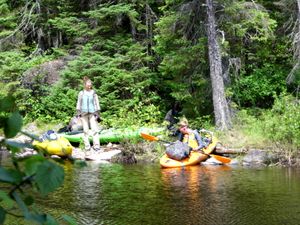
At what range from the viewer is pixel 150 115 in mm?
15461

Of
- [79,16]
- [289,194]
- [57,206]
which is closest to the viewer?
[57,206]

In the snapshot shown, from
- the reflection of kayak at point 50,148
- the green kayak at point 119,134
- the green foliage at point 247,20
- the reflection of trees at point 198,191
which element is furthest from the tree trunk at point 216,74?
the reflection of kayak at point 50,148

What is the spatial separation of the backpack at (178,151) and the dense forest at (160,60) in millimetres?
2001

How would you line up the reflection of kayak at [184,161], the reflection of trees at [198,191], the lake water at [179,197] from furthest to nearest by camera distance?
the reflection of kayak at [184,161], the reflection of trees at [198,191], the lake water at [179,197]

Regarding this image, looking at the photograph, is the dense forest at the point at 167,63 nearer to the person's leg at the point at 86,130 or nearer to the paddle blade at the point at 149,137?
the person's leg at the point at 86,130

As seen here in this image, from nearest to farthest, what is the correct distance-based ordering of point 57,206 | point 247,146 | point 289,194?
point 57,206 < point 289,194 < point 247,146

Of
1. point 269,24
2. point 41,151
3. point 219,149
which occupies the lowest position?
point 219,149

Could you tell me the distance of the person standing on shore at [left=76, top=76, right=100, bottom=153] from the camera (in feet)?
43.0

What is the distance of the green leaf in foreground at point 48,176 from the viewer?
0.91 m

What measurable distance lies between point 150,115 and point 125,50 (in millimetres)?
4245

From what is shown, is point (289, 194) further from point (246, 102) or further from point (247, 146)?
point (246, 102)

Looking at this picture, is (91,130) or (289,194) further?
(91,130)

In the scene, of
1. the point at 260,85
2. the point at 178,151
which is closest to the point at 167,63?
the point at 260,85

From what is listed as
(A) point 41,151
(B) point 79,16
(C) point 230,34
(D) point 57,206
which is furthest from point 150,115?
(A) point 41,151
